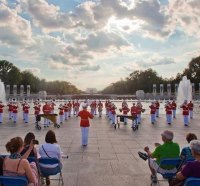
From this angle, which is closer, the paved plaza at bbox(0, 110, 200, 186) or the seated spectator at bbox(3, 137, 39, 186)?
the seated spectator at bbox(3, 137, 39, 186)

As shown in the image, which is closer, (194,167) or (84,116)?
(194,167)

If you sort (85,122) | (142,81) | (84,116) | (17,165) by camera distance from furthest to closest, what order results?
(142,81) < (85,122) < (84,116) < (17,165)


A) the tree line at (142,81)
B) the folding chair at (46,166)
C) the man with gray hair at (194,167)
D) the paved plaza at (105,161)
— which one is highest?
the tree line at (142,81)

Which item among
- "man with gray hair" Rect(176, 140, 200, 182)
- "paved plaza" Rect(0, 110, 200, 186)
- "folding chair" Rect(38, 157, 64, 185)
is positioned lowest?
"paved plaza" Rect(0, 110, 200, 186)

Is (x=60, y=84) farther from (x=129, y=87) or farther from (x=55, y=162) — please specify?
(x=55, y=162)

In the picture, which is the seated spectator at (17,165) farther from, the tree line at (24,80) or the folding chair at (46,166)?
the tree line at (24,80)

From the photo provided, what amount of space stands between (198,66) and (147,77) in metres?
30.4

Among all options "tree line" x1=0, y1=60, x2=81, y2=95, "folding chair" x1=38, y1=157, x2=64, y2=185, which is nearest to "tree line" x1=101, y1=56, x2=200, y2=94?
"tree line" x1=0, y1=60, x2=81, y2=95

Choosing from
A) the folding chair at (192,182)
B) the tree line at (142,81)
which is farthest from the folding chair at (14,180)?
the tree line at (142,81)

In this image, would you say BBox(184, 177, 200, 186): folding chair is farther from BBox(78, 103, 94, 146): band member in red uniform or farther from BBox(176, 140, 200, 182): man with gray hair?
BBox(78, 103, 94, 146): band member in red uniform

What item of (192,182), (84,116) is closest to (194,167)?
(192,182)

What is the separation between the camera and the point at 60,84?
6033 inches

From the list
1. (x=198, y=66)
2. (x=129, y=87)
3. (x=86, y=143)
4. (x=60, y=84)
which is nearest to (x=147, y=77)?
(x=129, y=87)

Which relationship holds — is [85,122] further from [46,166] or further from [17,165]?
[17,165]
